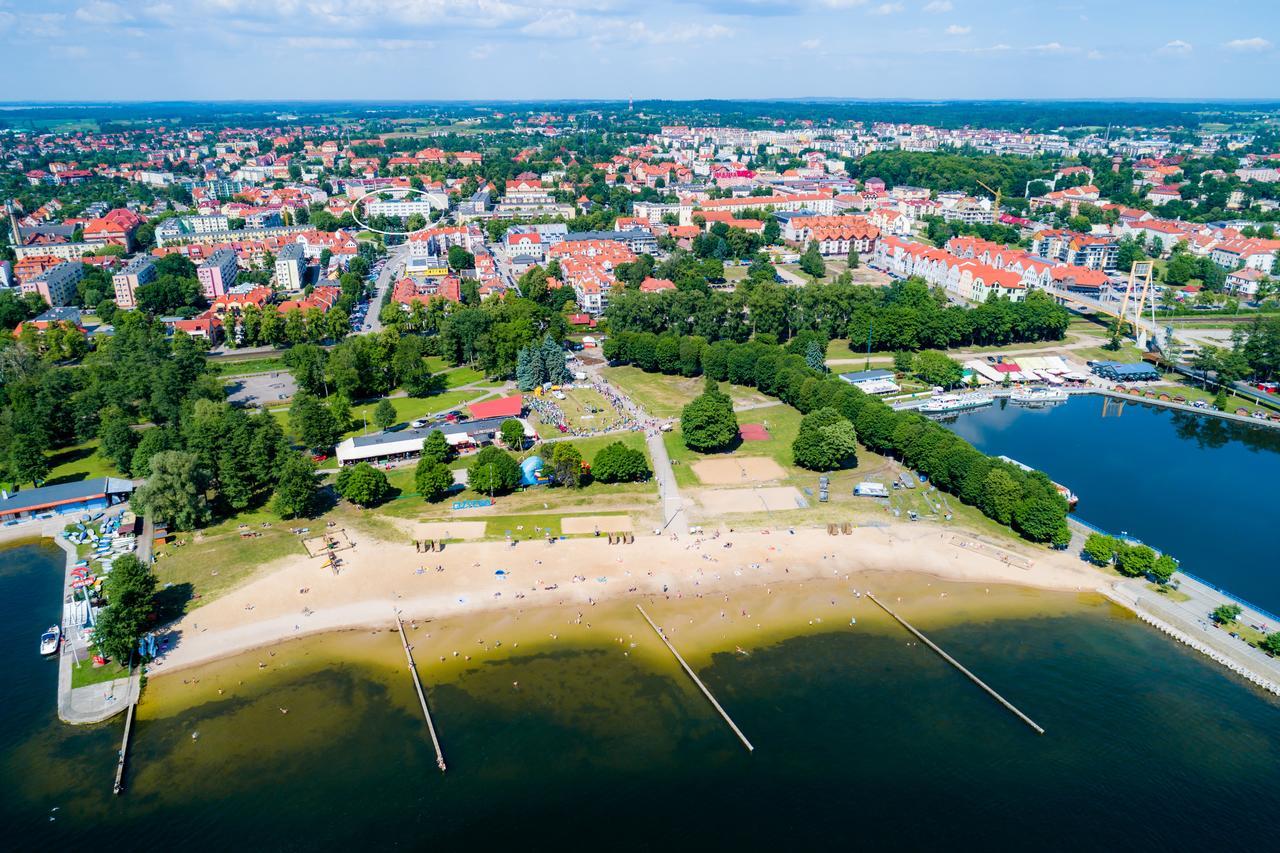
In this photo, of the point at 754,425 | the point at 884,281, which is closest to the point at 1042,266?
the point at 884,281

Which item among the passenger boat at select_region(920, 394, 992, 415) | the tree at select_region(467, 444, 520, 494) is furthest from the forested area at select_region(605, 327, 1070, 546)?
the tree at select_region(467, 444, 520, 494)

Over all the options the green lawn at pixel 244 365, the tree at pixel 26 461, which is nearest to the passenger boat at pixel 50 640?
the tree at pixel 26 461

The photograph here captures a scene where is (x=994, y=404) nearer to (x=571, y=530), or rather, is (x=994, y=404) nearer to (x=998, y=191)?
(x=571, y=530)

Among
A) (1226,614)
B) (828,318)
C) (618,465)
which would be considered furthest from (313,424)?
(1226,614)

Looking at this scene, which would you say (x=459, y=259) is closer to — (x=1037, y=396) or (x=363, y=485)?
(x=363, y=485)

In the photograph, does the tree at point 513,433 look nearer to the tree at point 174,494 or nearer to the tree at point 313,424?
the tree at point 313,424

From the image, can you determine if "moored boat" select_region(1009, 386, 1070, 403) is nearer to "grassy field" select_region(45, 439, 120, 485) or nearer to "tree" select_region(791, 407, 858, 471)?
"tree" select_region(791, 407, 858, 471)
